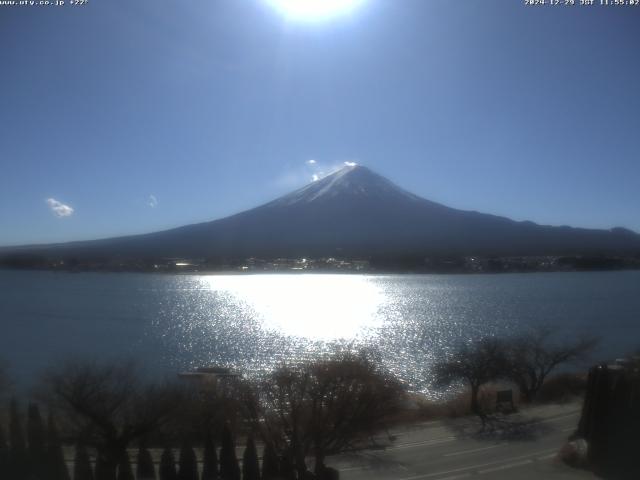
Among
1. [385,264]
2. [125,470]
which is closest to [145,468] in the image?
[125,470]

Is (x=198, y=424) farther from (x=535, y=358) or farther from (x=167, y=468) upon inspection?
(x=535, y=358)

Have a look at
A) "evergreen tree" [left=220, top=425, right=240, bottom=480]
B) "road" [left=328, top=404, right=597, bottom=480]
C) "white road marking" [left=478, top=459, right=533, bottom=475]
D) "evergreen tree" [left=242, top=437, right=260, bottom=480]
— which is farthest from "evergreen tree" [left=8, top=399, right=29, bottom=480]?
"white road marking" [left=478, top=459, right=533, bottom=475]

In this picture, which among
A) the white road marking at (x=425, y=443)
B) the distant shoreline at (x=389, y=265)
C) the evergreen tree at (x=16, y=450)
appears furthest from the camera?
the distant shoreline at (x=389, y=265)

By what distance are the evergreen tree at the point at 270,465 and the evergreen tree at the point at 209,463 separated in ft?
1.05

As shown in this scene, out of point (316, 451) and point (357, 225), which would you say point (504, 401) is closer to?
point (316, 451)

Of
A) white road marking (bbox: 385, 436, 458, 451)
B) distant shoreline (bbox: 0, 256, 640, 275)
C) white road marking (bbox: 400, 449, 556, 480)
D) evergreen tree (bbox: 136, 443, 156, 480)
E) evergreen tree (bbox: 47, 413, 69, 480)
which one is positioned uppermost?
distant shoreline (bbox: 0, 256, 640, 275)

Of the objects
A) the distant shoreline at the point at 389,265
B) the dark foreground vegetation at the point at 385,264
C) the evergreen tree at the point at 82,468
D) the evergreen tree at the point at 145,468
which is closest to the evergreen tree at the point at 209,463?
the evergreen tree at the point at 145,468

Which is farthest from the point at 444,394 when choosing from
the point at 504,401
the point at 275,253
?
the point at 275,253

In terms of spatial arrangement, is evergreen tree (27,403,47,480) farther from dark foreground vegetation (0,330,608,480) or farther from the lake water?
the lake water

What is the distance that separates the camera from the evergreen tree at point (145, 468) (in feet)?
12.7

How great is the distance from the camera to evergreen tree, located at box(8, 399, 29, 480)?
145 inches

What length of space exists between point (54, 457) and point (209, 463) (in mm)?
903

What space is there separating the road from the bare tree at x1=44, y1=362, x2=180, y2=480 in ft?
4.38

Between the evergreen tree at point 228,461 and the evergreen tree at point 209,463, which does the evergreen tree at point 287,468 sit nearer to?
the evergreen tree at point 228,461
